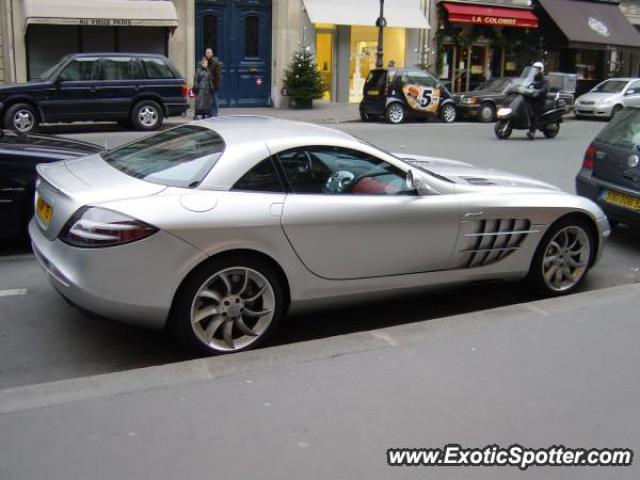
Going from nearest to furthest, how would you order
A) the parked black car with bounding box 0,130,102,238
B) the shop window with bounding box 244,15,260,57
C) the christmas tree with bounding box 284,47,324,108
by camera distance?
the parked black car with bounding box 0,130,102,238, the christmas tree with bounding box 284,47,324,108, the shop window with bounding box 244,15,260,57

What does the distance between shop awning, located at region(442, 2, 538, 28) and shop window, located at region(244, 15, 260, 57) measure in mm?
7228

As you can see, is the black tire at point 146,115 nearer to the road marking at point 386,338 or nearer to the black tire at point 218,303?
the black tire at point 218,303

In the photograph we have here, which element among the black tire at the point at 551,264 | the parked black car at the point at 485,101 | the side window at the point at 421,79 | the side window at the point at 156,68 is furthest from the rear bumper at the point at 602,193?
the parked black car at the point at 485,101

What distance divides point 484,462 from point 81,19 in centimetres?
1943

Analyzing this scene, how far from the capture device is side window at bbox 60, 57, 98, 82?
16.4 m

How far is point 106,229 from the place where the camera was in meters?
4.29

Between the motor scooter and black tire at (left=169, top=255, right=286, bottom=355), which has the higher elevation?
the motor scooter

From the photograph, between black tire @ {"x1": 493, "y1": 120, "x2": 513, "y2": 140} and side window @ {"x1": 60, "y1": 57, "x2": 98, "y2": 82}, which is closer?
side window @ {"x1": 60, "y1": 57, "x2": 98, "y2": 82}

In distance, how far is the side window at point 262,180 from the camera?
4.73 m

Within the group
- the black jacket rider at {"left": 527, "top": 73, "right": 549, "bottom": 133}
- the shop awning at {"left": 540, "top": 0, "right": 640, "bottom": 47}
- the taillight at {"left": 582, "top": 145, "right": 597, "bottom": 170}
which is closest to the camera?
the taillight at {"left": 582, "top": 145, "right": 597, "bottom": 170}

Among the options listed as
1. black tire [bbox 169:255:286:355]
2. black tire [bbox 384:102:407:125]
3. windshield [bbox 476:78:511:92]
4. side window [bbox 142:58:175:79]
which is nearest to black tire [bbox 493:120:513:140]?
black tire [bbox 384:102:407:125]

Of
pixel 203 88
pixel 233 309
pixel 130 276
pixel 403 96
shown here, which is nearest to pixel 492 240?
pixel 233 309

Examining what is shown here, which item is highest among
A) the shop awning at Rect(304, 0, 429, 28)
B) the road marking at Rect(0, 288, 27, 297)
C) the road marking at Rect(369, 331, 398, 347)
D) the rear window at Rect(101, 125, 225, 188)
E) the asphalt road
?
the shop awning at Rect(304, 0, 429, 28)

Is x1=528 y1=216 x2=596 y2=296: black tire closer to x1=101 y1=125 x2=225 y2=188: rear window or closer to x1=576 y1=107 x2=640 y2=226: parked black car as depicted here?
x1=576 y1=107 x2=640 y2=226: parked black car
